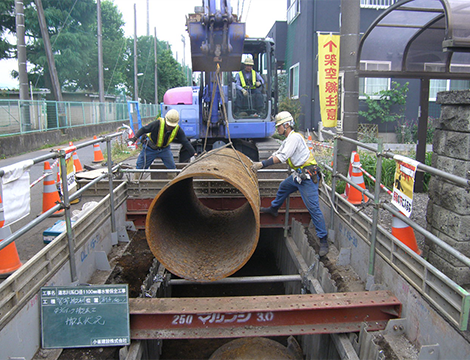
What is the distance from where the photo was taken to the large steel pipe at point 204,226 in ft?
13.2

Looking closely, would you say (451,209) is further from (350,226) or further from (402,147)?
(402,147)

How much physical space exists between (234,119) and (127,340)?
6.61m

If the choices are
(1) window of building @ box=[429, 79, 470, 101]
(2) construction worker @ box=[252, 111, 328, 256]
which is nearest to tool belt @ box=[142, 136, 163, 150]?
(2) construction worker @ box=[252, 111, 328, 256]

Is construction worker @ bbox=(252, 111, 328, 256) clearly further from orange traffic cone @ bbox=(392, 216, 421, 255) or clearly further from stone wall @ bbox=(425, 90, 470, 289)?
stone wall @ bbox=(425, 90, 470, 289)

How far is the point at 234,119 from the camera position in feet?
30.9

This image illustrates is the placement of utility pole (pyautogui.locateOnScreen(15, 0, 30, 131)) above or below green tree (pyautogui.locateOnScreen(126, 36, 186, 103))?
below

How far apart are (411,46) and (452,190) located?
A: 3.94 metres

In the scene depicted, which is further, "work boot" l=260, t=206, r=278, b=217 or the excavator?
the excavator

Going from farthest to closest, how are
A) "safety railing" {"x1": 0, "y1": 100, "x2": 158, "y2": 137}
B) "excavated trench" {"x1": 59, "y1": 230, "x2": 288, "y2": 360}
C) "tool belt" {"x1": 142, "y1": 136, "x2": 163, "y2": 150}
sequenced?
"safety railing" {"x1": 0, "y1": 100, "x2": 158, "y2": 137}
"tool belt" {"x1": 142, "y1": 136, "x2": 163, "y2": 150}
"excavated trench" {"x1": 59, "y1": 230, "x2": 288, "y2": 360}

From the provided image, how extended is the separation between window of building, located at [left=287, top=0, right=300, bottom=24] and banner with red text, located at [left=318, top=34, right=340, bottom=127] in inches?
497

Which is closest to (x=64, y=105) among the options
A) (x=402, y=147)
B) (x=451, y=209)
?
(x=402, y=147)

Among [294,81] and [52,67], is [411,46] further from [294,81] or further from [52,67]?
[52,67]

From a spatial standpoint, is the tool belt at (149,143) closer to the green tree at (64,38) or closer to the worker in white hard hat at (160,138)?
the worker in white hard hat at (160,138)

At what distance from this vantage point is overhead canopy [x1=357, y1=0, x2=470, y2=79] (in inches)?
240
